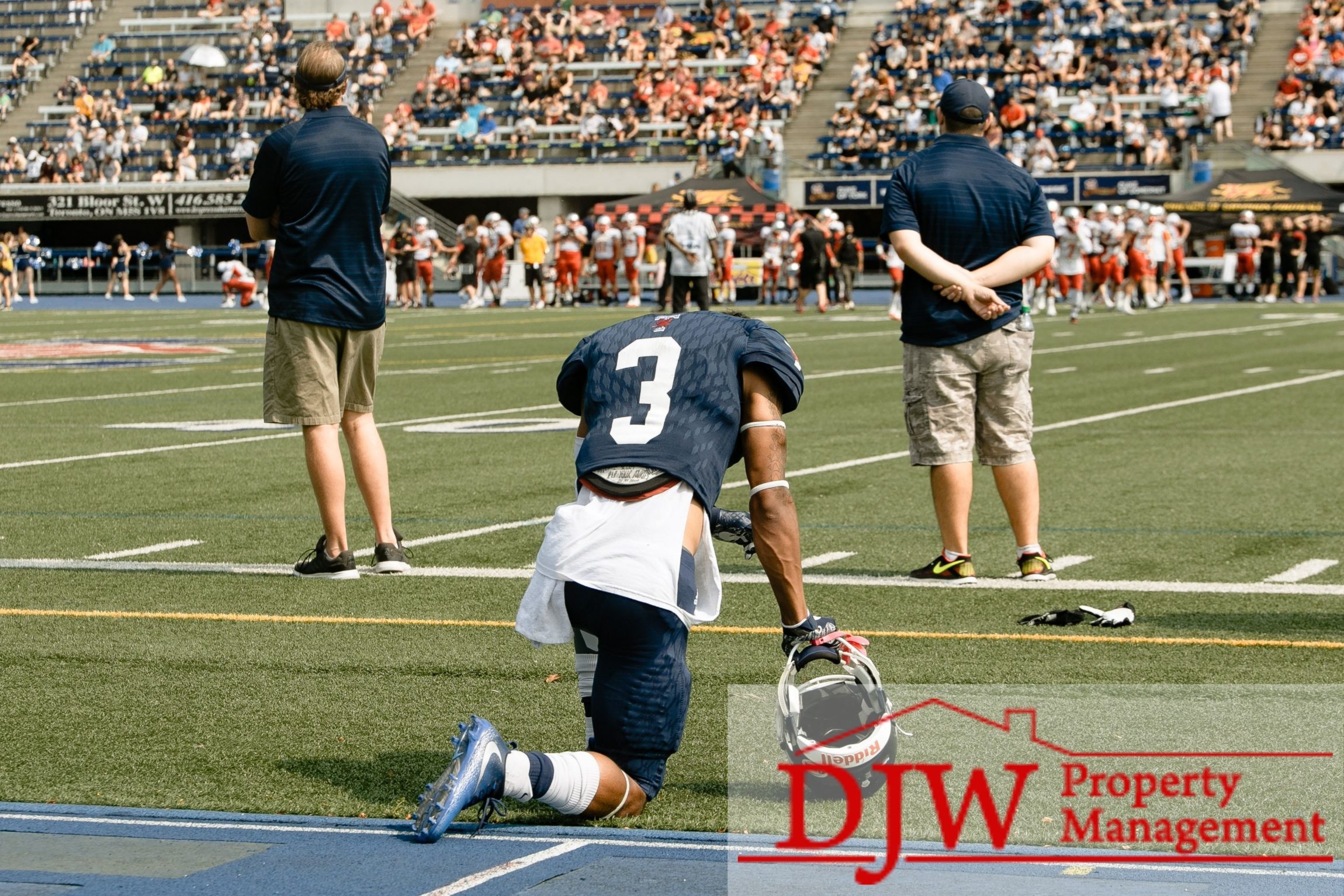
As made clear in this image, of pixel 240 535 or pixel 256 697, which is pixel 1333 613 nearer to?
pixel 256 697

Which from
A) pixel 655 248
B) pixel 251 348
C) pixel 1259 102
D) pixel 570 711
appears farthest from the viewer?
pixel 1259 102

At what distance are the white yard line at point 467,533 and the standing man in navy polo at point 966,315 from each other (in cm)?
183

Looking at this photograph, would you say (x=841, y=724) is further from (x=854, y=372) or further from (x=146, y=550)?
(x=854, y=372)

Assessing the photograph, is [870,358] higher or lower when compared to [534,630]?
lower

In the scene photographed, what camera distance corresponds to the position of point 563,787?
14.3ft

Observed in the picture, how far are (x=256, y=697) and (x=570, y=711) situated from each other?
37.1 inches

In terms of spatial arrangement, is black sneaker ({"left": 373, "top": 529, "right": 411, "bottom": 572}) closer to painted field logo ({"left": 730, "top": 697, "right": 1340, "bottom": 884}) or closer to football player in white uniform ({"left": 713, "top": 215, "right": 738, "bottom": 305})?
painted field logo ({"left": 730, "top": 697, "right": 1340, "bottom": 884})

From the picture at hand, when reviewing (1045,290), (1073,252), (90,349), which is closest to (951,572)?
(90,349)

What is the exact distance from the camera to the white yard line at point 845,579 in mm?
7562

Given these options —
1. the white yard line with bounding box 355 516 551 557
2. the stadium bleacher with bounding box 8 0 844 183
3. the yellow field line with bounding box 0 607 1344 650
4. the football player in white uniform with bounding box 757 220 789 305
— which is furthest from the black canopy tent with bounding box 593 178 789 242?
the yellow field line with bounding box 0 607 1344 650

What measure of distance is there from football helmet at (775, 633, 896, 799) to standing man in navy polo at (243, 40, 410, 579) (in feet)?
11.8

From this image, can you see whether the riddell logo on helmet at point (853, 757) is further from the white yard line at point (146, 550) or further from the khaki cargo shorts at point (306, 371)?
the white yard line at point (146, 550)

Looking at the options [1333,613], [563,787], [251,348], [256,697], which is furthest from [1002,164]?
[251,348]

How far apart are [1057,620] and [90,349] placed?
64.0ft
